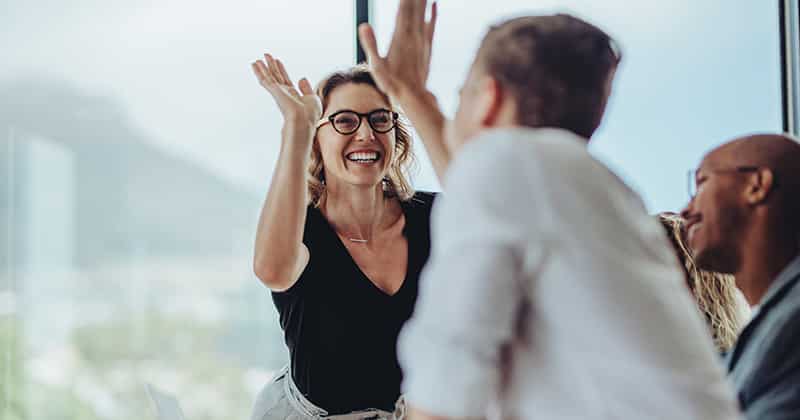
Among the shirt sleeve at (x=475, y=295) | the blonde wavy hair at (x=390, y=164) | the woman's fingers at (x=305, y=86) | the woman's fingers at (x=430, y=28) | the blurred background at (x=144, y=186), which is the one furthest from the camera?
the blurred background at (x=144, y=186)

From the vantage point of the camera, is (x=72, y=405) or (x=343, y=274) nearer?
(x=343, y=274)

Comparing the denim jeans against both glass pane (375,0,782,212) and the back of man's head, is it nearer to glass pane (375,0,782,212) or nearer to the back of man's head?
the back of man's head

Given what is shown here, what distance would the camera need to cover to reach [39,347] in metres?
3.11

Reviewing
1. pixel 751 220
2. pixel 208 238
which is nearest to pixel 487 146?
pixel 751 220

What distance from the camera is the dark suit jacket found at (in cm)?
111

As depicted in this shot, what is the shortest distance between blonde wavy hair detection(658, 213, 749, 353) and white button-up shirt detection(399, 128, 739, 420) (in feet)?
4.51

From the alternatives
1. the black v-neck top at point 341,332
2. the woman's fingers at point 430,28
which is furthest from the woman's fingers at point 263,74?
the woman's fingers at point 430,28

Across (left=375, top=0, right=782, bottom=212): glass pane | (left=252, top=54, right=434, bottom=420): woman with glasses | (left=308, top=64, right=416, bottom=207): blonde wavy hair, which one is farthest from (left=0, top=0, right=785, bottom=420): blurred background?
(left=252, top=54, right=434, bottom=420): woman with glasses

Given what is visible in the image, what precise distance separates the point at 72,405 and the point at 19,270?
0.49 m

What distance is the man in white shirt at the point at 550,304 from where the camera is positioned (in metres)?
0.83

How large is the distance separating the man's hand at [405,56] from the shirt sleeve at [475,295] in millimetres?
465

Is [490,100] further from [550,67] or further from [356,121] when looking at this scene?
[356,121]

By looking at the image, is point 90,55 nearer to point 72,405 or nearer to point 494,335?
point 72,405

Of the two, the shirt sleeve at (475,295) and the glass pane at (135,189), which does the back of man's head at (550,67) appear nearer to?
the shirt sleeve at (475,295)
